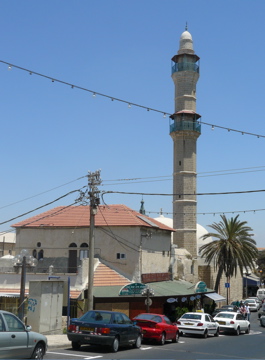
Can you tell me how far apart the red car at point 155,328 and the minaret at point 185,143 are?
102ft

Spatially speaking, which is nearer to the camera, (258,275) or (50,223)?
(50,223)

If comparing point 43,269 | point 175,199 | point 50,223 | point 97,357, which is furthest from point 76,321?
point 175,199

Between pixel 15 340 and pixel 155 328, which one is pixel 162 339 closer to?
pixel 155 328

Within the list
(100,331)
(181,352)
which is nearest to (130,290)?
(181,352)

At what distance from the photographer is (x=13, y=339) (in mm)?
10992

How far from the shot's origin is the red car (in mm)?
19531

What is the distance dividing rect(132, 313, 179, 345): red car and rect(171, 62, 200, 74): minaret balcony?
126 ft

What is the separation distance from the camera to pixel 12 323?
11.3 m

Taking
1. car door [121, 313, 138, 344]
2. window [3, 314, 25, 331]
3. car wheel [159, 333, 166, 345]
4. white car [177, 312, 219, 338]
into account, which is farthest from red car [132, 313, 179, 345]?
window [3, 314, 25, 331]

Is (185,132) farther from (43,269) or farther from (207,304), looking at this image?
(43,269)

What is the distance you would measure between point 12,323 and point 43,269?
20467 mm

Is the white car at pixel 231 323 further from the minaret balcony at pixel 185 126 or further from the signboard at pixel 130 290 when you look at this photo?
the minaret balcony at pixel 185 126

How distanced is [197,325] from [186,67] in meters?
36.1

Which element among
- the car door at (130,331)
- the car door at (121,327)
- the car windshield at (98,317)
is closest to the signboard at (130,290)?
the car door at (130,331)
